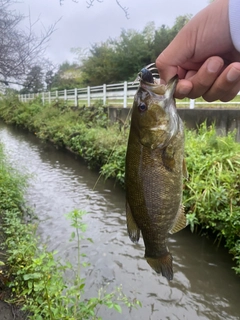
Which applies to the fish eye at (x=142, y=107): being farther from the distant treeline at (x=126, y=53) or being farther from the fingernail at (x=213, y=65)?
the distant treeline at (x=126, y=53)

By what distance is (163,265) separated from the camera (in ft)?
5.29

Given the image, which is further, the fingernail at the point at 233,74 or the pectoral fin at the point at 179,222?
the pectoral fin at the point at 179,222

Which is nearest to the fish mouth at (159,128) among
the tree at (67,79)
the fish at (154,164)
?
the fish at (154,164)

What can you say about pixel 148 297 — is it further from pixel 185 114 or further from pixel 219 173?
pixel 185 114

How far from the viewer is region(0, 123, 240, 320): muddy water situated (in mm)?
4180

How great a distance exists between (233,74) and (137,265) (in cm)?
428

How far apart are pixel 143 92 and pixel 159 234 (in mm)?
726

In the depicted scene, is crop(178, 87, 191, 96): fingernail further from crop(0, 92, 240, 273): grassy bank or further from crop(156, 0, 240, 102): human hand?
crop(0, 92, 240, 273): grassy bank

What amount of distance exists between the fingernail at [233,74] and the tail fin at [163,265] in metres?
0.94

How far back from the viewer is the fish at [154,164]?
1417 mm

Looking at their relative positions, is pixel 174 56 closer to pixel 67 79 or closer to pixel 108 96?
pixel 108 96

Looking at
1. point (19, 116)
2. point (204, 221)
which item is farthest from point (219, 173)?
point (19, 116)

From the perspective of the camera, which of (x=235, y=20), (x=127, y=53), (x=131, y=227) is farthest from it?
(x=127, y=53)

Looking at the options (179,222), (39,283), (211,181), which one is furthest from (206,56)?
(211,181)
